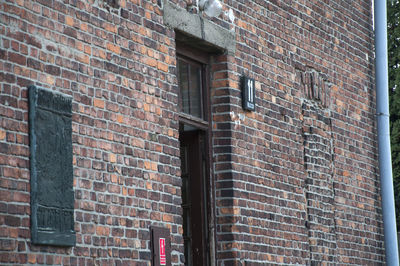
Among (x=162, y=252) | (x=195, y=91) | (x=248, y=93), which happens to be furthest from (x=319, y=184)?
(x=162, y=252)

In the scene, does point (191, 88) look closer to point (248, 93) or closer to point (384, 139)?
point (248, 93)

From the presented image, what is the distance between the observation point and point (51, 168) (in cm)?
641

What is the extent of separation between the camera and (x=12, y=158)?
609 cm

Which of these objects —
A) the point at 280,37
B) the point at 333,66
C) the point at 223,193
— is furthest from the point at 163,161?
the point at 333,66

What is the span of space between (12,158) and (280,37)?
15.1ft

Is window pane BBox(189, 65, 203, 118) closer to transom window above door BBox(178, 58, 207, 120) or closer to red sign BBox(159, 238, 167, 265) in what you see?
transom window above door BBox(178, 58, 207, 120)

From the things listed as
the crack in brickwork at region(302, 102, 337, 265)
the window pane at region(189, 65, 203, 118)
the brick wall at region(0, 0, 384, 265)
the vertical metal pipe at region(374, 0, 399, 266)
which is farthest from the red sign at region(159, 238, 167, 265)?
the vertical metal pipe at region(374, 0, 399, 266)

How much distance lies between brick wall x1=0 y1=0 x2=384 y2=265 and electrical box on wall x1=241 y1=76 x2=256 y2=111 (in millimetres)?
76

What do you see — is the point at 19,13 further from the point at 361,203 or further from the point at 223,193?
the point at 361,203

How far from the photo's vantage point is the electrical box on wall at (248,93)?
9.07 metres

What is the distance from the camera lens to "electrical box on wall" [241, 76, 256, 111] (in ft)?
29.8

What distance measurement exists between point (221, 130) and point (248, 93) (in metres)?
0.54

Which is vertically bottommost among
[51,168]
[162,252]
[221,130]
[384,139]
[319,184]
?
[162,252]

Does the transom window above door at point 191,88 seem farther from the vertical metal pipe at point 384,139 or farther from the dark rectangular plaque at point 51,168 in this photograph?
the vertical metal pipe at point 384,139
